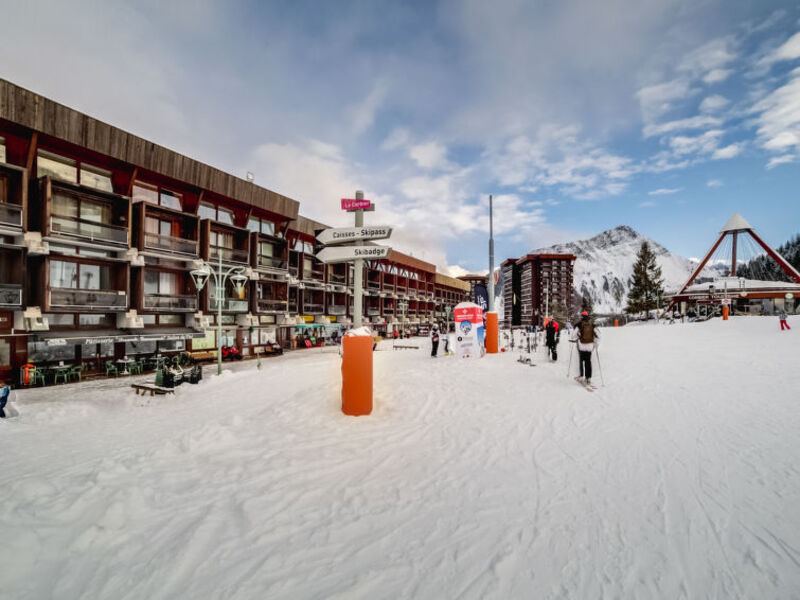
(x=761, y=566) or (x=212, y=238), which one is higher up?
(x=212, y=238)

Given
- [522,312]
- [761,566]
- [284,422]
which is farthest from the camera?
[522,312]

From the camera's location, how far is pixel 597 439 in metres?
6.54

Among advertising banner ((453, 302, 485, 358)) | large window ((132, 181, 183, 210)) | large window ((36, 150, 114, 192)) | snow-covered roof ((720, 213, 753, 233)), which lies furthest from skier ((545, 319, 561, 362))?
snow-covered roof ((720, 213, 753, 233))

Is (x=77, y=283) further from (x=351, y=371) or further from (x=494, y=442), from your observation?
(x=494, y=442)

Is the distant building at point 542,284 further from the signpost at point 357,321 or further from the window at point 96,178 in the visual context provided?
the signpost at point 357,321

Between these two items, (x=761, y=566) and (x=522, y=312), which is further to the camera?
(x=522, y=312)

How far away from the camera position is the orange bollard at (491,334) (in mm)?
19078

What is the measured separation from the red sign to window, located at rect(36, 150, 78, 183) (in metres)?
17.6

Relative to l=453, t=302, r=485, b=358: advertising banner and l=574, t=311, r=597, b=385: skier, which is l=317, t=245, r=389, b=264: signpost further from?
l=453, t=302, r=485, b=358: advertising banner

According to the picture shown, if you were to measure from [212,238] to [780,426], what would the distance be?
28169 millimetres

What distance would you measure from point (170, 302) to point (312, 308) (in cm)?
1445

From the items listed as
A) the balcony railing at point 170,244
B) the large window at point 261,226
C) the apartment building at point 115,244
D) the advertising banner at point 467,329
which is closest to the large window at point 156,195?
the apartment building at point 115,244

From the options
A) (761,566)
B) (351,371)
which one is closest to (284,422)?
(351,371)

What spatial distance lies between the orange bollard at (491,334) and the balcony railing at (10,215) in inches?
885
